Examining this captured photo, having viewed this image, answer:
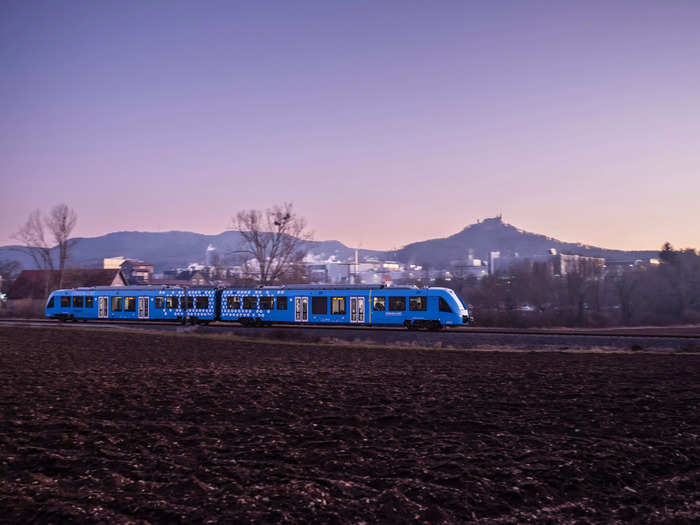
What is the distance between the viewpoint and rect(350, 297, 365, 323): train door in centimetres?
4022

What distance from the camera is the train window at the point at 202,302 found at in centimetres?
4672

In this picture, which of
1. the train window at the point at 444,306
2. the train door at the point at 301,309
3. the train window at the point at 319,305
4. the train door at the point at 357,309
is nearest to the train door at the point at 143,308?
the train door at the point at 301,309

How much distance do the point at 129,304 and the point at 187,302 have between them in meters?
5.73

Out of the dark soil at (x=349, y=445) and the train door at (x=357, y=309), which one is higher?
the train door at (x=357, y=309)

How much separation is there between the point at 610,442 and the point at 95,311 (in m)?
48.1

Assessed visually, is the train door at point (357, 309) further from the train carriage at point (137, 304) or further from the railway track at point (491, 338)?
the train carriage at point (137, 304)

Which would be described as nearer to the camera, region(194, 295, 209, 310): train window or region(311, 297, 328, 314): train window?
region(311, 297, 328, 314): train window

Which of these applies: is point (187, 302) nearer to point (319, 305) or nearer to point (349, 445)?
point (319, 305)

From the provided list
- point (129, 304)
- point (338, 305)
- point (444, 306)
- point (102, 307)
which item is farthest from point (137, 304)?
point (444, 306)

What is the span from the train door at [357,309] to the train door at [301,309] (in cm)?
355

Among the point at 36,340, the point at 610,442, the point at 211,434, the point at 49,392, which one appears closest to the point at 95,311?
the point at 36,340

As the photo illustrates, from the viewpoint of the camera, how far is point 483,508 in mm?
7469

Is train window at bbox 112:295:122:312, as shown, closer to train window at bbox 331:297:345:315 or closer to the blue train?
the blue train

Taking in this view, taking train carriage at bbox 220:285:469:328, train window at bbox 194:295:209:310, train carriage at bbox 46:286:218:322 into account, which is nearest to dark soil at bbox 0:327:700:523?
train carriage at bbox 220:285:469:328
